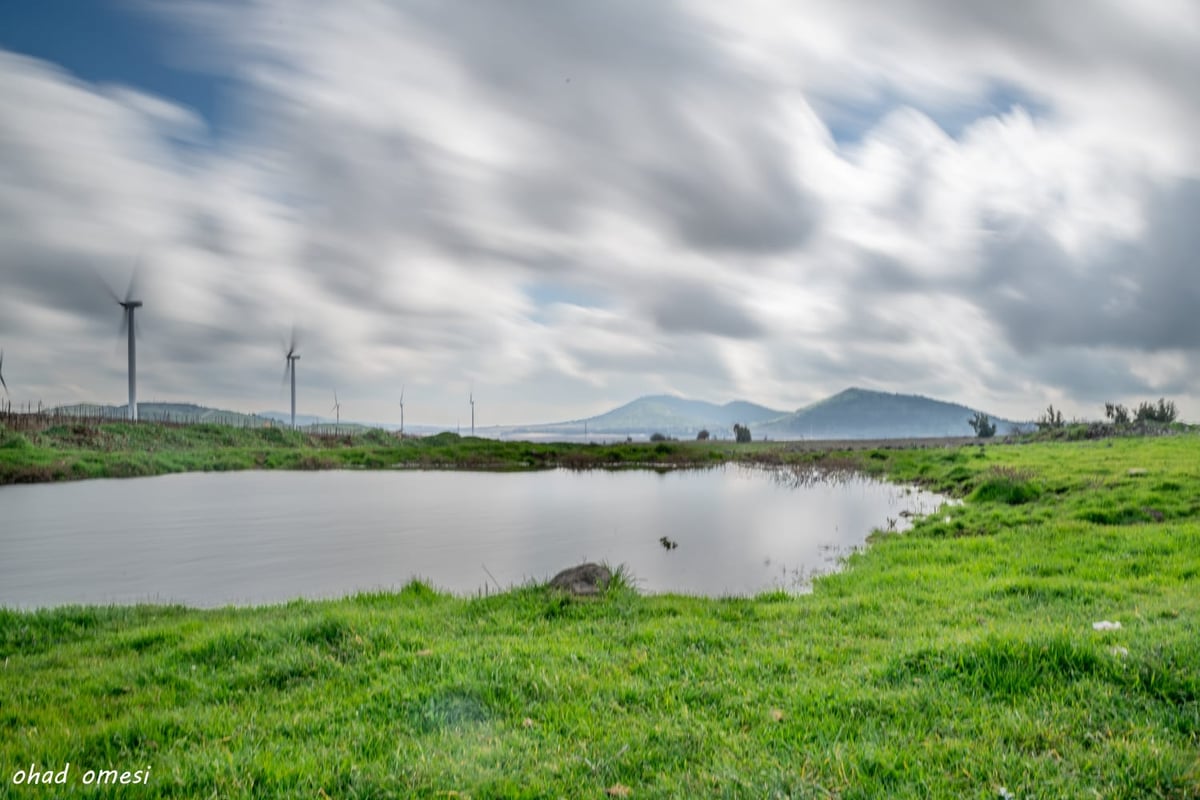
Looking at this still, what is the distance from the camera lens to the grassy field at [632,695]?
5.37m

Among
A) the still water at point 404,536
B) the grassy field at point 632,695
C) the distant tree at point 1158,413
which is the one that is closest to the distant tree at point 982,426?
the distant tree at point 1158,413

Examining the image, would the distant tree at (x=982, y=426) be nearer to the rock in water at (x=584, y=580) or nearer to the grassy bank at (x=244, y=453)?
the grassy bank at (x=244, y=453)

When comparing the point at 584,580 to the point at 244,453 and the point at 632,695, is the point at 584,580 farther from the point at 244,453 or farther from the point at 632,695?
the point at 244,453

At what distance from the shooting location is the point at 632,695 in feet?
23.2

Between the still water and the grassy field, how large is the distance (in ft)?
9.76

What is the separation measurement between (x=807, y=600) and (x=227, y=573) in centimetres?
1288

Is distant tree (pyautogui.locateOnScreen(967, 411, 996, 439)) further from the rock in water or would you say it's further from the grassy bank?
the rock in water

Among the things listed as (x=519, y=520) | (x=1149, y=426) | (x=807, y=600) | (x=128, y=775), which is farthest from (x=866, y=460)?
(x=128, y=775)

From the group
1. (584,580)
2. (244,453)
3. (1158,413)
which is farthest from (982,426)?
(584,580)

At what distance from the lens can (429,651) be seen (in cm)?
840

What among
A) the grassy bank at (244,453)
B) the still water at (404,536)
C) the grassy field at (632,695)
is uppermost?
the grassy bank at (244,453)

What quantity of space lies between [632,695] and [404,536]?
→ 15010 mm

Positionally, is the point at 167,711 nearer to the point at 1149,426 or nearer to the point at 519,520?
the point at 519,520

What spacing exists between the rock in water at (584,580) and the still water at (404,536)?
196 cm
